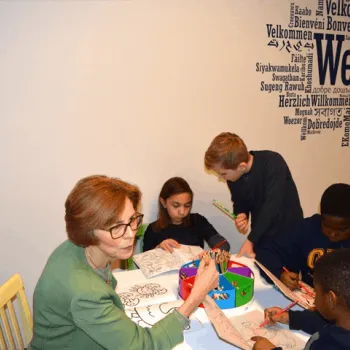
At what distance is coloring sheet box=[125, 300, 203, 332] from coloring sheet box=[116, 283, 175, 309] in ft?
0.18

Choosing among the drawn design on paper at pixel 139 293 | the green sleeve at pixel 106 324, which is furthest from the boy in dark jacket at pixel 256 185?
the green sleeve at pixel 106 324

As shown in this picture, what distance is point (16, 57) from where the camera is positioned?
2.31 meters

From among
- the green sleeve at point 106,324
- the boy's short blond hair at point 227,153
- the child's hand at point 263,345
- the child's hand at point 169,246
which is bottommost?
the child's hand at point 263,345

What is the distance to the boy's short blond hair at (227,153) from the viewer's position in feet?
7.15

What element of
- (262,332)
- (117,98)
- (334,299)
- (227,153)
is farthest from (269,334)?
(117,98)

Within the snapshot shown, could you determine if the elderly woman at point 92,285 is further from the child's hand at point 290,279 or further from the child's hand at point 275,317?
the child's hand at point 290,279

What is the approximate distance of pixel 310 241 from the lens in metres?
1.84

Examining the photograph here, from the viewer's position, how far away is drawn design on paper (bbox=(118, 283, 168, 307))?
5.45 ft

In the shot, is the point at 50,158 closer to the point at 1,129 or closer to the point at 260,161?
the point at 1,129

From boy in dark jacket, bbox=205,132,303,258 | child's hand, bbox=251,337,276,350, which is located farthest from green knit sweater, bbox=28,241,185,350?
boy in dark jacket, bbox=205,132,303,258

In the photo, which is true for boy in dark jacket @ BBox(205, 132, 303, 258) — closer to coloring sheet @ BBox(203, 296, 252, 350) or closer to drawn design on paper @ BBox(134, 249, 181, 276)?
drawn design on paper @ BBox(134, 249, 181, 276)

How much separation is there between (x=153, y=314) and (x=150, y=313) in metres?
0.01

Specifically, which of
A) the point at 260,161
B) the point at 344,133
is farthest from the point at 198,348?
the point at 344,133

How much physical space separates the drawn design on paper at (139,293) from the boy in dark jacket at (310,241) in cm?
51
